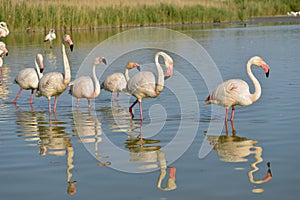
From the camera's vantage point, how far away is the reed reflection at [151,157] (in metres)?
5.72

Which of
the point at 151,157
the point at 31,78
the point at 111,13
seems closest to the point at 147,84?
the point at 151,157

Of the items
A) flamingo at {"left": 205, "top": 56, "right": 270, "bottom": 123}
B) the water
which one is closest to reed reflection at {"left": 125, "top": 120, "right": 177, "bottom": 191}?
the water

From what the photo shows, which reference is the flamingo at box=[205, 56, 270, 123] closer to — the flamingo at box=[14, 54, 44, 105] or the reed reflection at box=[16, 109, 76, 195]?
the reed reflection at box=[16, 109, 76, 195]

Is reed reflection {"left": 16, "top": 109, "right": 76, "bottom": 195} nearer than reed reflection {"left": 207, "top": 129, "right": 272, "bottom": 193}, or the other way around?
reed reflection {"left": 207, "top": 129, "right": 272, "bottom": 193}

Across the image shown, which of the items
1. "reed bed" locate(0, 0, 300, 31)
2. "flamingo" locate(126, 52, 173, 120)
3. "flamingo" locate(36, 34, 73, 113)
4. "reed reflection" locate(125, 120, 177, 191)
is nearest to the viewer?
"reed reflection" locate(125, 120, 177, 191)

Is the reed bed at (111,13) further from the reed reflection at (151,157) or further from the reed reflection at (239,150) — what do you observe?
the reed reflection at (239,150)

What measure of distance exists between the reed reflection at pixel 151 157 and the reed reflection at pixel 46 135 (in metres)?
0.76

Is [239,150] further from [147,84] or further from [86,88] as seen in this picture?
[86,88]

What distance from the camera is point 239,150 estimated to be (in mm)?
6852

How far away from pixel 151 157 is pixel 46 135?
207cm

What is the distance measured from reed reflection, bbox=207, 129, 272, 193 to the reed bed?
25598 millimetres

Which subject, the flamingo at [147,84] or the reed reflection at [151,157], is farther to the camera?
the flamingo at [147,84]

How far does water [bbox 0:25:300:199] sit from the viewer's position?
18.0ft

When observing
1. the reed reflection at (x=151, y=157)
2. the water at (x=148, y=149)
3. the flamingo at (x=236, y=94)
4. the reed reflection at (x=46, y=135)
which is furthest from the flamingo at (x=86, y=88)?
the flamingo at (x=236, y=94)
